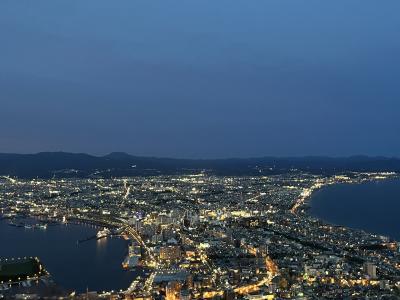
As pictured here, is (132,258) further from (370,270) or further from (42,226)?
(42,226)

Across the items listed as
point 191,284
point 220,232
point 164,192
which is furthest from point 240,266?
point 164,192

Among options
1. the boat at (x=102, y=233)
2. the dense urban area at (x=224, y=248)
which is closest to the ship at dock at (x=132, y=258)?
the dense urban area at (x=224, y=248)

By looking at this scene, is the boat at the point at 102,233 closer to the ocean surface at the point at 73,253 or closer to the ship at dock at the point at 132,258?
the ocean surface at the point at 73,253

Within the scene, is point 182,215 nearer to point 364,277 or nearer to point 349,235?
point 349,235

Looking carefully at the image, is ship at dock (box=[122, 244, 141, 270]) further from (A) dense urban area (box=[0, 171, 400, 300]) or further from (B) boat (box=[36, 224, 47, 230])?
(B) boat (box=[36, 224, 47, 230])

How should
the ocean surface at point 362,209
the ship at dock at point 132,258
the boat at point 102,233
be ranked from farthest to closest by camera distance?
the ocean surface at point 362,209 → the boat at point 102,233 → the ship at dock at point 132,258
